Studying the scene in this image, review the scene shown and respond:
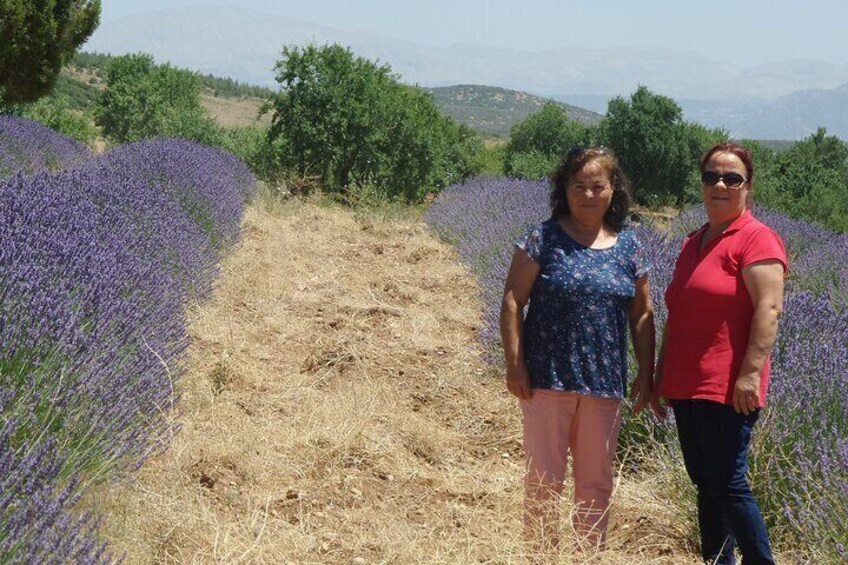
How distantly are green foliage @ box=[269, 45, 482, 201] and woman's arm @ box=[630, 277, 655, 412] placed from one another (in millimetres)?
11550

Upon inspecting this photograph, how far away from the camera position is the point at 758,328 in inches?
107

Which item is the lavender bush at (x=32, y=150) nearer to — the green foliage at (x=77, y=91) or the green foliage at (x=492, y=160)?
the green foliage at (x=492, y=160)

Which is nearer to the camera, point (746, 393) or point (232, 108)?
point (746, 393)

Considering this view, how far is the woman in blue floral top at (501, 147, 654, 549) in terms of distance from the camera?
2932mm

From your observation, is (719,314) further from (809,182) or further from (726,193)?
(809,182)

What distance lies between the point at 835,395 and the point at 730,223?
85 cm

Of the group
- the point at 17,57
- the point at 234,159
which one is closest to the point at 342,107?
the point at 234,159

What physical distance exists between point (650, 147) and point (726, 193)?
2018cm

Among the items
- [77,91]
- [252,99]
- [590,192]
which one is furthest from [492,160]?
[252,99]

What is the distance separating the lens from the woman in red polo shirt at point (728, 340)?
2740 millimetres

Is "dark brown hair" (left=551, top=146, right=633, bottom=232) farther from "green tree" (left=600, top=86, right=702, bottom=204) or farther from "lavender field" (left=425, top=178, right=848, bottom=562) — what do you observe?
"green tree" (left=600, top=86, right=702, bottom=204)

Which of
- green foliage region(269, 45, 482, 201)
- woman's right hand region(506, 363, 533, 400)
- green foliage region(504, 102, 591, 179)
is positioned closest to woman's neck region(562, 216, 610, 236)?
woman's right hand region(506, 363, 533, 400)

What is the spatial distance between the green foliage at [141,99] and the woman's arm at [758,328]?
56.4ft

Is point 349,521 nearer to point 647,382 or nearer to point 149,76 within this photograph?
point 647,382
